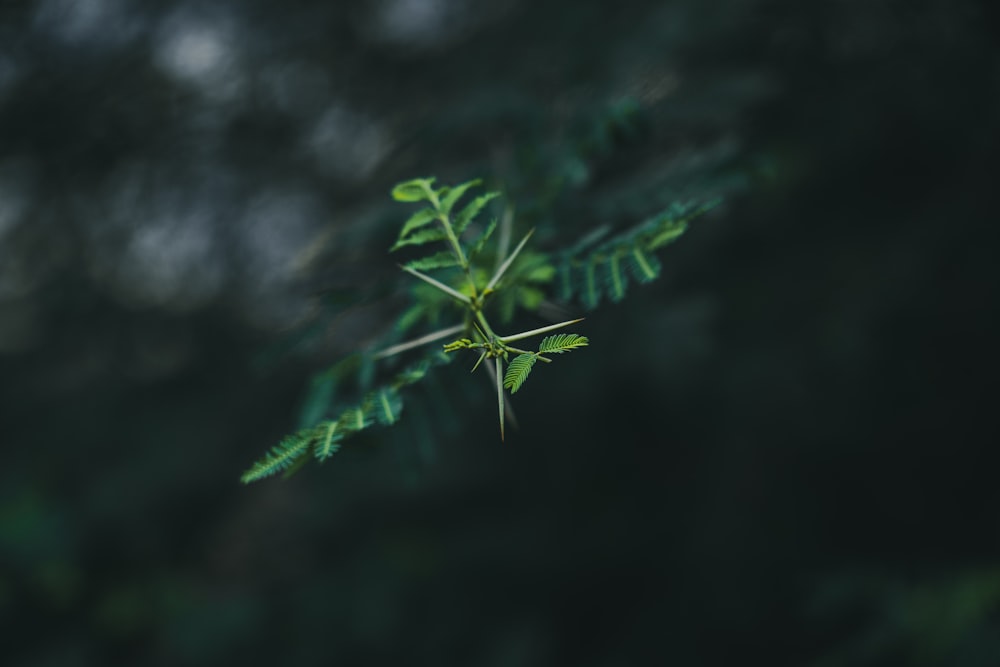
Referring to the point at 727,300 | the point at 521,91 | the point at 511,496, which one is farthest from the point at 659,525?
the point at 521,91

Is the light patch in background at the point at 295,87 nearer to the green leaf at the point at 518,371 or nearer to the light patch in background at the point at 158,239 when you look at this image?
the light patch in background at the point at 158,239

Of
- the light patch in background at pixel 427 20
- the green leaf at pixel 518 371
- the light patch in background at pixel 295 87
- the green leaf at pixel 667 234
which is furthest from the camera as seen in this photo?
the light patch in background at pixel 295 87

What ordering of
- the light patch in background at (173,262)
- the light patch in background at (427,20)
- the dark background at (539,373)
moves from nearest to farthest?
1. the dark background at (539,373)
2. the light patch in background at (427,20)
3. the light patch in background at (173,262)

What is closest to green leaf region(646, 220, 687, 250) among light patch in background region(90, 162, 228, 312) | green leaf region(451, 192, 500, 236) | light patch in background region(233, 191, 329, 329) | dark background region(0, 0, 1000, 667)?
green leaf region(451, 192, 500, 236)

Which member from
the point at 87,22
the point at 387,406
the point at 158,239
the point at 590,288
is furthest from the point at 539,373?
the point at 87,22

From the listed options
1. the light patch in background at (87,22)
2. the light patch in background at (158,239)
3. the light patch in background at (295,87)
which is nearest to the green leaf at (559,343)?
the light patch in background at (295,87)

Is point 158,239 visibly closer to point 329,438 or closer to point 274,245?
point 274,245
